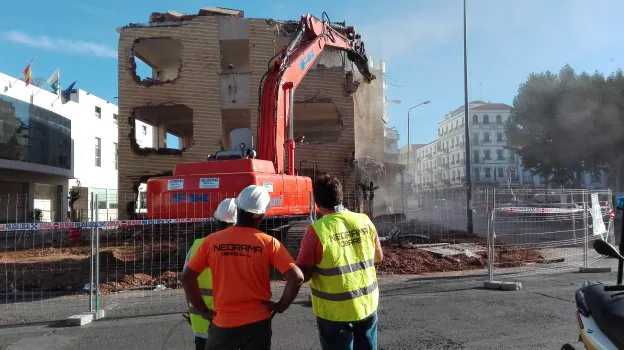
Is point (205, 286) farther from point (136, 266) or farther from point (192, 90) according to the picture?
point (192, 90)

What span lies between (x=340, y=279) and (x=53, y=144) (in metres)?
31.8

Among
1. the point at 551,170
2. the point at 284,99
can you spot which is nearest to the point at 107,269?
the point at 284,99

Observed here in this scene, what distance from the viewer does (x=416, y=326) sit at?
19.9 ft

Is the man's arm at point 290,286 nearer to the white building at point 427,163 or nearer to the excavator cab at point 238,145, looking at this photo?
the excavator cab at point 238,145

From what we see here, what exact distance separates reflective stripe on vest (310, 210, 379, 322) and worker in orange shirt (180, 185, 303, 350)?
0.83 feet

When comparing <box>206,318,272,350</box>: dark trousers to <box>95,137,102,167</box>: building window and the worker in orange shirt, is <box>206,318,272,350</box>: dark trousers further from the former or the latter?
<box>95,137,102,167</box>: building window

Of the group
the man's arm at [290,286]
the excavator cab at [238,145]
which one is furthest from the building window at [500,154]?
the man's arm at [290,286]

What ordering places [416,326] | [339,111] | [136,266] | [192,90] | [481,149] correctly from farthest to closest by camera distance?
1. [481,149]
2. [339,111]
3. [192,90]
4. [136,266]
5. [416,326]

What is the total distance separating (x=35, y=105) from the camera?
29.0 meters

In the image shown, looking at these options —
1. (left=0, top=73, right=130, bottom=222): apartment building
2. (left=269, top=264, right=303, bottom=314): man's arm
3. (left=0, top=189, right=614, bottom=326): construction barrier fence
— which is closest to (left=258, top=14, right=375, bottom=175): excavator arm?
(left=0, top=189, right=614, bottom=326): construction barrier fence

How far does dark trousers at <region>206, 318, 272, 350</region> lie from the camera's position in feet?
9.81

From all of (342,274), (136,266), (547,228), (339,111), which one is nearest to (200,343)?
(342,274)

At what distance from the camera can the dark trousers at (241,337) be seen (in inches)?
118

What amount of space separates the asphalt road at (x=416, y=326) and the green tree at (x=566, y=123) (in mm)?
27450
